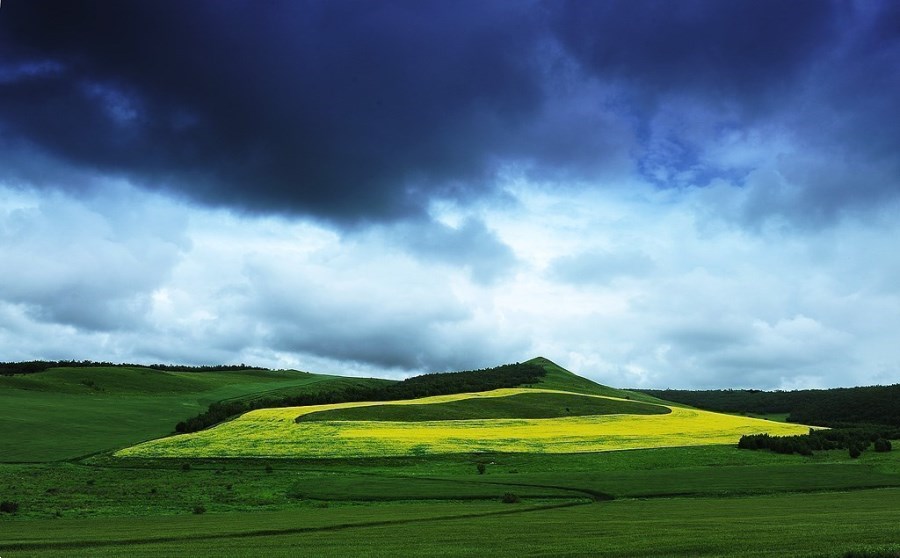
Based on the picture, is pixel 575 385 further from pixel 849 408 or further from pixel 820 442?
pixel 820 442

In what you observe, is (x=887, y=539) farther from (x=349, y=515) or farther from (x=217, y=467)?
(x=217, y=467)

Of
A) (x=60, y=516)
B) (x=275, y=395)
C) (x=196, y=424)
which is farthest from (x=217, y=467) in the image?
(x=275, y=395)

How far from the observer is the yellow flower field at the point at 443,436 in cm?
6662

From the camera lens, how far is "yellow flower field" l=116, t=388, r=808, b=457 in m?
66.6

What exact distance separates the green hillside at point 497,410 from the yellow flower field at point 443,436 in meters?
4.23

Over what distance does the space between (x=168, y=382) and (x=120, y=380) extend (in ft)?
35.6

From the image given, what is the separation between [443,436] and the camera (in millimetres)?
73188

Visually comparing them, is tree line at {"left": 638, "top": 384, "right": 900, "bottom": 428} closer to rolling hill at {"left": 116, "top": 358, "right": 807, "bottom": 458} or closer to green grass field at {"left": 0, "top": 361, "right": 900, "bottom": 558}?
rolling hill at {"left": 116, "top": 358, "right": 807, "bottom": 458}

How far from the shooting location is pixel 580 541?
24.7m

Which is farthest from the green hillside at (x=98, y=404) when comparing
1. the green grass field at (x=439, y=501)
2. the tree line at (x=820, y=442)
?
the tree line at (x=820, y=442)

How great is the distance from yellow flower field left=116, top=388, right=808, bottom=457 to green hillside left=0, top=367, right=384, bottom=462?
10974 millimetres

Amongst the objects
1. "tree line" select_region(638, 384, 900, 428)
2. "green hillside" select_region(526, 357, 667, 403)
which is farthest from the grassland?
"tree line" select_region(638, 384, 900, 428)

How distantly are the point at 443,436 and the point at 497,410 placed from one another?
84.8 feet

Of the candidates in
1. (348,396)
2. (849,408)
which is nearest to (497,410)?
(348,396)
